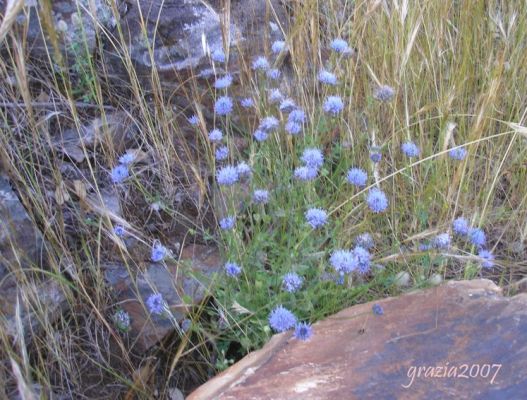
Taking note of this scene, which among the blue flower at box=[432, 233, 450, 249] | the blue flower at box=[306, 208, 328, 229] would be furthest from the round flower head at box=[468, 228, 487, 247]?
the blue flower at box=[306, 208, 328, 229]

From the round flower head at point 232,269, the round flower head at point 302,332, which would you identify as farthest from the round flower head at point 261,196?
the round flower head at point 302,332

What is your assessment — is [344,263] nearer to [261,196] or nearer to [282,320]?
[282,320]

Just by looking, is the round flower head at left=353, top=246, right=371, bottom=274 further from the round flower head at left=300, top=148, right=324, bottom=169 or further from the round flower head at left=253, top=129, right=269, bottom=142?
the round flower head at left=253, top=129, right=269, bottom=142

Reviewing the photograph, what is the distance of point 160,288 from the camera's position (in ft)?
6.95

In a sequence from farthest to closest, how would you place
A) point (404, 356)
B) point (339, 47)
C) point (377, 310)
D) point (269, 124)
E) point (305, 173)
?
point (339, 47) → point (269, 124) → point (305, 173) → point (377, 310) → point (404, 356)

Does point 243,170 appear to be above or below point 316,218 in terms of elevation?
above

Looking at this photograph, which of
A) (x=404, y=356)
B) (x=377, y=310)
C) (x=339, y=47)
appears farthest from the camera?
(x=339, y=47)

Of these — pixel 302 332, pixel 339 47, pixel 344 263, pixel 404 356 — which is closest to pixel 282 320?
pixel 302 332

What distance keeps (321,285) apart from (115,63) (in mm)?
1280

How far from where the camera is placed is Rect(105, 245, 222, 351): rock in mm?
2025

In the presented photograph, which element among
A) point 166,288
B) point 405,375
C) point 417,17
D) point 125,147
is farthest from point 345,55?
point 405,375

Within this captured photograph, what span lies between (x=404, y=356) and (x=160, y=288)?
0.89m

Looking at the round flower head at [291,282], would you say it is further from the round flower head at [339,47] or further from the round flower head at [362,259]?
the round flower head at [339,47]

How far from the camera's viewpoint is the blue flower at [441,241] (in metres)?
1.89
